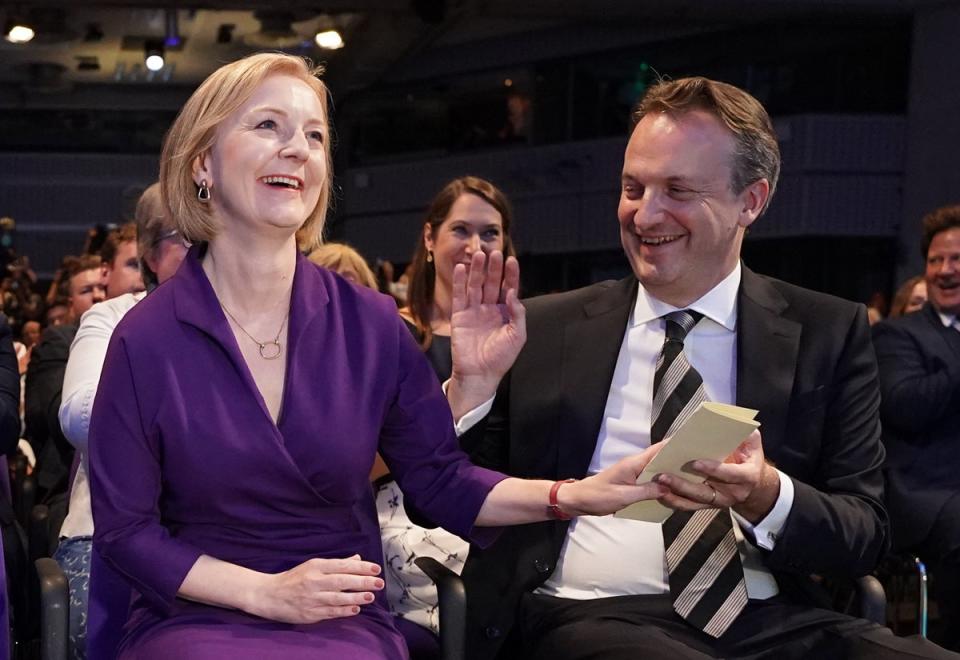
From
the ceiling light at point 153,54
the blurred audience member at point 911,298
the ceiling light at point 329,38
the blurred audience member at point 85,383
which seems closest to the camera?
the blurred audience member at point 85,383

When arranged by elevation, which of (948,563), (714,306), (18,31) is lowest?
(948,563)

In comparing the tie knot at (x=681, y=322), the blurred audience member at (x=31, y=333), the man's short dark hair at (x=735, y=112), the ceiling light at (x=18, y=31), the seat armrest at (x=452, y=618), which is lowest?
the seat armrest at (x=452, y=618)

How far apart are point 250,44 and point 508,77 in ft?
8.91

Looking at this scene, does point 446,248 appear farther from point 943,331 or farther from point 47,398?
point 943,331

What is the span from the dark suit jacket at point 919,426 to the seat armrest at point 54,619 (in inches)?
105

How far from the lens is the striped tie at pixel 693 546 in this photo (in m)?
2.20

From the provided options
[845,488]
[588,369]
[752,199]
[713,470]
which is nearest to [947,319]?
[752,199]

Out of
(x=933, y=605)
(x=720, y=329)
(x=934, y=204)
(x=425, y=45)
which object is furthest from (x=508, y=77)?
(x=720, y=329)

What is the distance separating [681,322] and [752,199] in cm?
31

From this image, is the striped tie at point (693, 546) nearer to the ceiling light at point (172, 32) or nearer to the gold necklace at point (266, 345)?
the gold necklace at point (266, 345)

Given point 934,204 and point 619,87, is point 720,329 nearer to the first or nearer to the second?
point 934,204

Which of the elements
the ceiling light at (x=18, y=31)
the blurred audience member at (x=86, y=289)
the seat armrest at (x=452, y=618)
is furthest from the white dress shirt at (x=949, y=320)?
the ceiling light at (x=18, y=31)

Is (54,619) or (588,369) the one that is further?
(588,369)

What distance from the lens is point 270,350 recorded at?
2.06 meters
